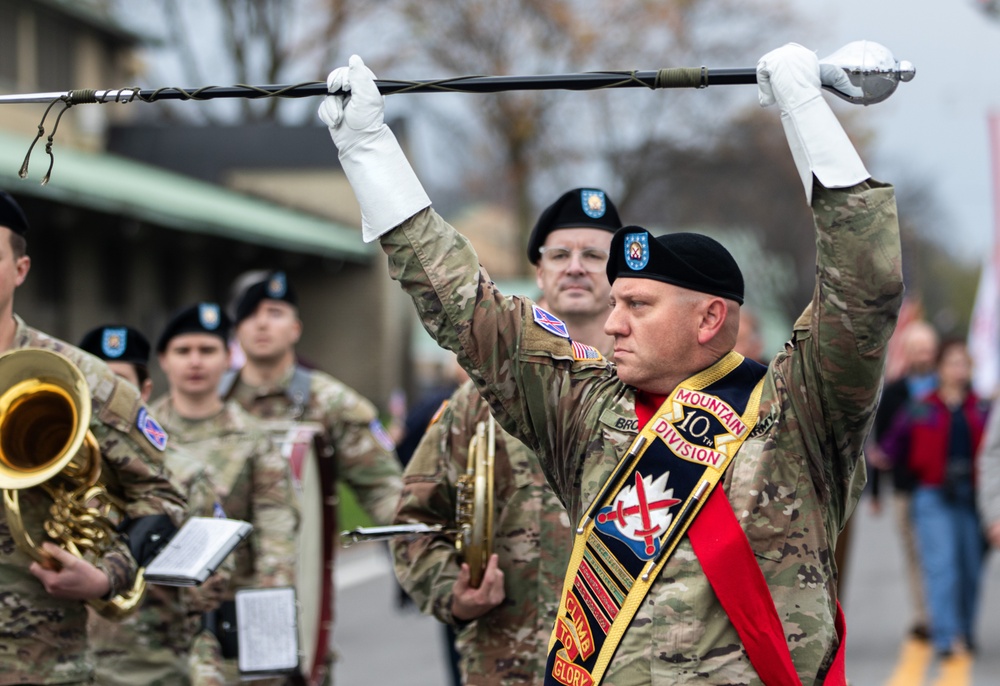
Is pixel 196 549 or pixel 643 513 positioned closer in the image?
pixel 643 513

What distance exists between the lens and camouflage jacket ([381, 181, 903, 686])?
3.10m

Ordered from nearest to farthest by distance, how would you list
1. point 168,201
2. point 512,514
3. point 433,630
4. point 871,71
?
1. point 871,71
2. point 512,514
3. point 433,630
4. point 168,201

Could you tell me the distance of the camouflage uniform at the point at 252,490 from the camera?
6.23 m

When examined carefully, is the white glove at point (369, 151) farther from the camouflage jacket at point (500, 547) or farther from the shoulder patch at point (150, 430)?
the shoulder patch at point (150, 430)

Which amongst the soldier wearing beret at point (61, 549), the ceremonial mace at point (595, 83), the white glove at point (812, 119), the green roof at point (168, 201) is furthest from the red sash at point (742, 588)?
the green roof at point (168, 201)

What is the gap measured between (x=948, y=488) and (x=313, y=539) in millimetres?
5231

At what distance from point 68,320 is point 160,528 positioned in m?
15.9

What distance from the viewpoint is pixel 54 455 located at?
14.7 feet

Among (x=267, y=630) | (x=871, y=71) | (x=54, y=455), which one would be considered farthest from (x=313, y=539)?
(x=871, y=71)

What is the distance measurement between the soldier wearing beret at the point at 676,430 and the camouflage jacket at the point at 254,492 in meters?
2.81

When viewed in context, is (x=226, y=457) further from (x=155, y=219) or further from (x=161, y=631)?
(x=155, y=219)

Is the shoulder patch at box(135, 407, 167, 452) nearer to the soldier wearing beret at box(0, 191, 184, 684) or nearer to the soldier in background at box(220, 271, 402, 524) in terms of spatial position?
the soldier wearing beret at box(0, 191, 184, 684)

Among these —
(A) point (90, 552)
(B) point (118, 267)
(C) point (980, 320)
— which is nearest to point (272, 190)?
(B) point (118, 267)

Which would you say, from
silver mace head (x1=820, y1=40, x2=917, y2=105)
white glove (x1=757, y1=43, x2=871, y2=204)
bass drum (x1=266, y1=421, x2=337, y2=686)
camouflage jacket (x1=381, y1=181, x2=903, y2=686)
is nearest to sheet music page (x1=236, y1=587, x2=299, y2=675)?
bass drum (x1=266, y1=421, x2=337, y2=686)
